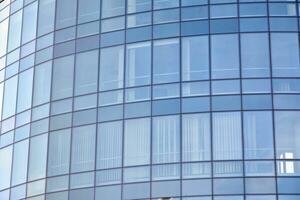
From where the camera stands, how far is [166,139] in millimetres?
36094

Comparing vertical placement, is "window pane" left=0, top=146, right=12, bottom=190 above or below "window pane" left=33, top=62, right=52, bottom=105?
below

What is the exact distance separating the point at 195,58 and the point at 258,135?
5.22m

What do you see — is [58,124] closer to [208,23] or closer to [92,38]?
[92,38]

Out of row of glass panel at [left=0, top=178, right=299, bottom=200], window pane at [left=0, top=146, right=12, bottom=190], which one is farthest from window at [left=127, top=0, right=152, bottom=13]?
window pane at [left=0, top=146, right=12, bottom=190]

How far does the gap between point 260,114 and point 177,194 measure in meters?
5.68

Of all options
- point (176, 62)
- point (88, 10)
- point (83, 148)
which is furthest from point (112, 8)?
point (83, 148)

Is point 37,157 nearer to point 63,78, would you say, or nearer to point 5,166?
point 5,166

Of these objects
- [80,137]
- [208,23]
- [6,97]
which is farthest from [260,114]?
[6,97]

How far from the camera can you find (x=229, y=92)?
35.9 metres

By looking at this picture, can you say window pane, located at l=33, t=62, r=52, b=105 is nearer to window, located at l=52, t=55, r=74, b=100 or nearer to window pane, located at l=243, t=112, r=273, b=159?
window, located at l=52, t=55, r=74, b=100

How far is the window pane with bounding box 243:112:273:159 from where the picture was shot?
34.8 meters

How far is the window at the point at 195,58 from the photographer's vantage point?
120ft

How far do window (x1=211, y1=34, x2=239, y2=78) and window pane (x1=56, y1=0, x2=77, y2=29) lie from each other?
28.3 ft

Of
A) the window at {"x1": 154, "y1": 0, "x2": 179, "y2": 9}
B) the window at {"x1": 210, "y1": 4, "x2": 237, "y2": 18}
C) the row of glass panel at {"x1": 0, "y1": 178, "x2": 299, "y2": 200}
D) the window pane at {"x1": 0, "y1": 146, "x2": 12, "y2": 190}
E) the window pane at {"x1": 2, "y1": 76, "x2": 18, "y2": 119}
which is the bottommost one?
the row of glass panel at {"x1": 0, "y1": 178, "x2": 299, "y2": 200}
